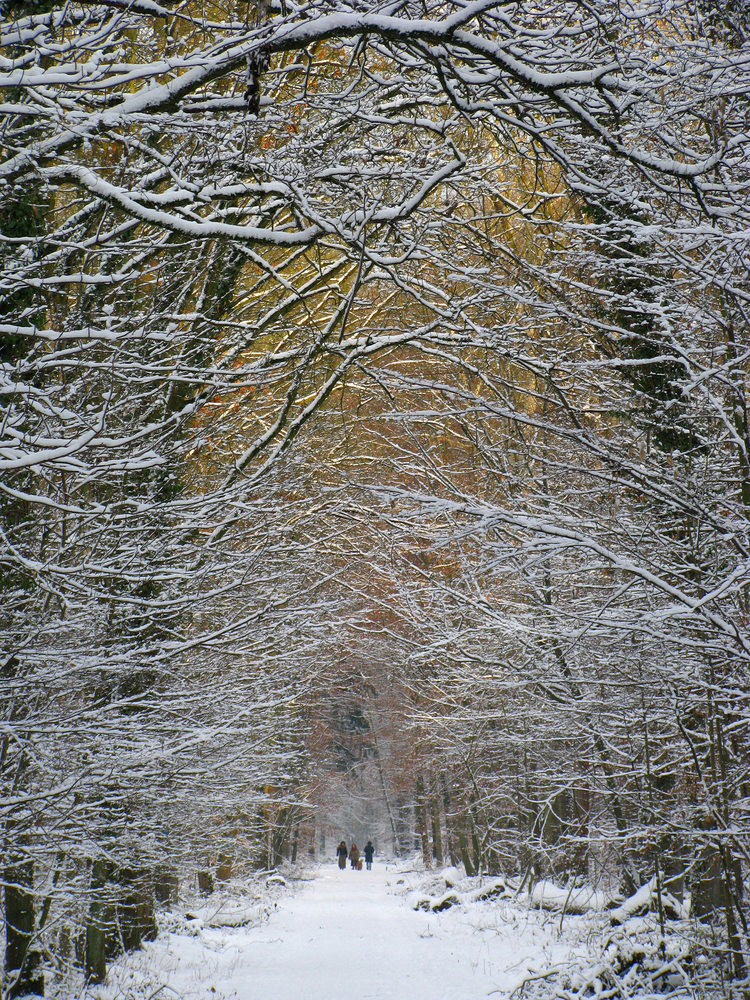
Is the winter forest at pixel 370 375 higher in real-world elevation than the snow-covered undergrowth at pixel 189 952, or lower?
higher

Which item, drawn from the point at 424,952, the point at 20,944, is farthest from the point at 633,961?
the point at 424,952

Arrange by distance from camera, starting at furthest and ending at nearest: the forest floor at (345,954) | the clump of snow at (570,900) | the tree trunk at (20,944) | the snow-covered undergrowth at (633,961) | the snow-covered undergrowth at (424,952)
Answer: the clump of snow at (570,900)
the forest floor at (345,954)
the tree trunk at (20,944)
the snow-covered undergrowth at (424,952)
the snow-covered undergrowth at (633,961)

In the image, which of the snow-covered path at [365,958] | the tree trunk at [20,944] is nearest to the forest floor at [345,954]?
the snow-covered path at [365,958]

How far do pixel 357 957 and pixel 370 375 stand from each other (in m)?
10.8

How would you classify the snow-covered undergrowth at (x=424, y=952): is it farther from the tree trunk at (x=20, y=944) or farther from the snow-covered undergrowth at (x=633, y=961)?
the tree trunk at (x=20, y=944)

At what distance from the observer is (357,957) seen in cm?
1390

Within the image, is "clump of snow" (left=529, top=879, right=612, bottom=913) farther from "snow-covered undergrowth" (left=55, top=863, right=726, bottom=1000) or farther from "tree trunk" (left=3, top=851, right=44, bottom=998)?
"tree trunk" (left=3, top=851, right=44, bottom=998)

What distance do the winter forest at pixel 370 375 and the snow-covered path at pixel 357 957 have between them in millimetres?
1814

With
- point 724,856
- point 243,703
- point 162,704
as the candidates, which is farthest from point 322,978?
point 724,856

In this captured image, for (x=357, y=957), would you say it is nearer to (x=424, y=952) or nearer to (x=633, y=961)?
(x=424, y=952)

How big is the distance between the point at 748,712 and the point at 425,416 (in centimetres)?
291

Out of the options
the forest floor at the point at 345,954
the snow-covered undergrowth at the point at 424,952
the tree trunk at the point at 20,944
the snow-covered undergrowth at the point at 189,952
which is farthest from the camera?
the forest floor at the point at 345,954

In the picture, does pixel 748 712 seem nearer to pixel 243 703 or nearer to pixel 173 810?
pixel 243 703

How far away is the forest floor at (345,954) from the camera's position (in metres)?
10.4
